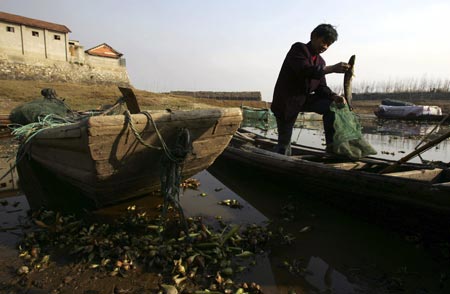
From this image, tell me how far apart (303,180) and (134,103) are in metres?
2.28

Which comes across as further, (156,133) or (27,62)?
(27,62)

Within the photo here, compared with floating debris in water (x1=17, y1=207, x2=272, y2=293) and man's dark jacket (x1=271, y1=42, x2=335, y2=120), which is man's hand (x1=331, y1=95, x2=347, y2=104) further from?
floating debris in water (x1=17, y1=207, x2=272, y2=293)

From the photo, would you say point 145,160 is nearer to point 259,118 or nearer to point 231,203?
point 231,203

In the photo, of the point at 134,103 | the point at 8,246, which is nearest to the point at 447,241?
the point at 134,103

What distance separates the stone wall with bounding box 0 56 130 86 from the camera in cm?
2916

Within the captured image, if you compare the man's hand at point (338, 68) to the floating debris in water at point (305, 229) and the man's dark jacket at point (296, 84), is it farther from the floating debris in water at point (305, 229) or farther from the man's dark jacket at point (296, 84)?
the floating debris in water at point (305, 229)

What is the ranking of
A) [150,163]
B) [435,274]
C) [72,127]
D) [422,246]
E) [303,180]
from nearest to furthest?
[435,274]
[72,127]
[422,246]
[150,163]
[303,180]

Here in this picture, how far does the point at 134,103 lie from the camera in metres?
3.40

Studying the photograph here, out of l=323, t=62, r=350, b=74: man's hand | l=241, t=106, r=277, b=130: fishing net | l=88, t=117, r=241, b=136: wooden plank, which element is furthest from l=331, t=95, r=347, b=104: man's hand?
l=241, t=106, r=277, b=130: fishing net

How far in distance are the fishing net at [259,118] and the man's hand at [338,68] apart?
12208 millimetres

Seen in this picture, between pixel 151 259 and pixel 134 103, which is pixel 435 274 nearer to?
pixel 151 259

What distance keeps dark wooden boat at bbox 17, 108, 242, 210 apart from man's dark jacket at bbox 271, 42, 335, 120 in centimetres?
137

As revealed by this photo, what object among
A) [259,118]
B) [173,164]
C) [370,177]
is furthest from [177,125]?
[259,118]

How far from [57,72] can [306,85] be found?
115ft
